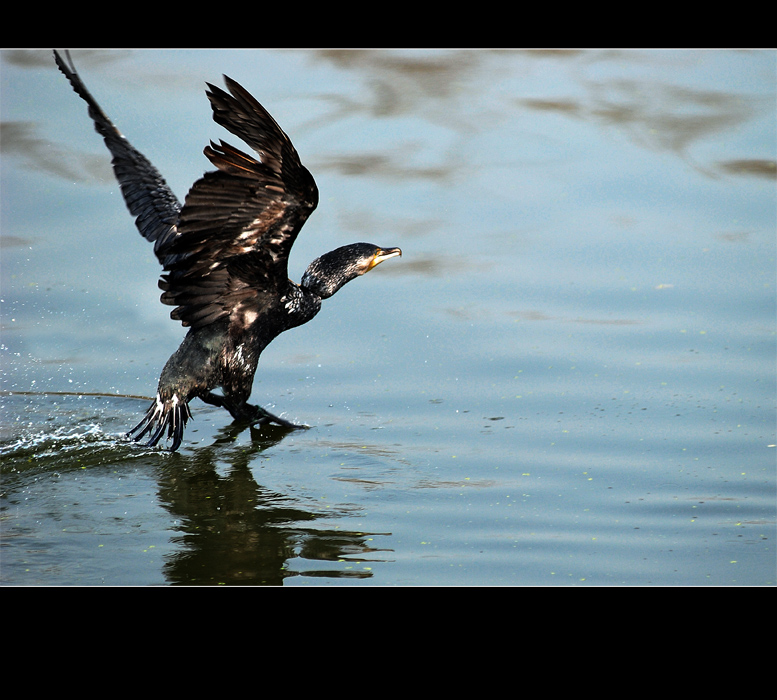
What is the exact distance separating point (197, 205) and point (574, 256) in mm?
3558

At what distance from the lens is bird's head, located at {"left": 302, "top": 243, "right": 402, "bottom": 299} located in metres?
6.18

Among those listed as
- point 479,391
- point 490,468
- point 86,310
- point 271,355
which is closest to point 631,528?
point 490,468

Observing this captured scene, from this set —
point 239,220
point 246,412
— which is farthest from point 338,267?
point 239,220

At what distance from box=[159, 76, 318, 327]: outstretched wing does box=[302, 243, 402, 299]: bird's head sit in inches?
16.8

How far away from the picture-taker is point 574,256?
768cm

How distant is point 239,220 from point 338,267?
127 cm

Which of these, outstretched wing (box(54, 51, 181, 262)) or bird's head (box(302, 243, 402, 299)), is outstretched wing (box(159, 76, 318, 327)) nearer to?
bird's head (box(302, 243, 402, 299))

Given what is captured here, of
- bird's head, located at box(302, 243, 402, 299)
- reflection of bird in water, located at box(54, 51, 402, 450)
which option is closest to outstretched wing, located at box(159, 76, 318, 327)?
reflection of bird in water, located at box(54, 51, 402, 450)

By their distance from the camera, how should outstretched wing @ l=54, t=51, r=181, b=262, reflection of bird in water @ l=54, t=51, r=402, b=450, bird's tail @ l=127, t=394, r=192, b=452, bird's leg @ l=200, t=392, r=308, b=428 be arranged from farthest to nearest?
1. outstretched wing @ l=54, t=51, r=181, b=262
2. bird's leg @ l=200, t=392, r=308, b=428
3. bird's tail @ l=127, t=394, r=192, b=452
4. reflection of bird in water @ l=54, t=51, r=402, b=450

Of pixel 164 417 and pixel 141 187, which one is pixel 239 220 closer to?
pixel 164 417

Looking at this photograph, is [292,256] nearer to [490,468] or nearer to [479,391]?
A: [479,391]

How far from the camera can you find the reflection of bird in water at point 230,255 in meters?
4.73

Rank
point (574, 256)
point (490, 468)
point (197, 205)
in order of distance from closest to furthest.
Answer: point (197, 205)
point (490, 468)
point (574, 256)

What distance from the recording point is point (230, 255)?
5.32m
